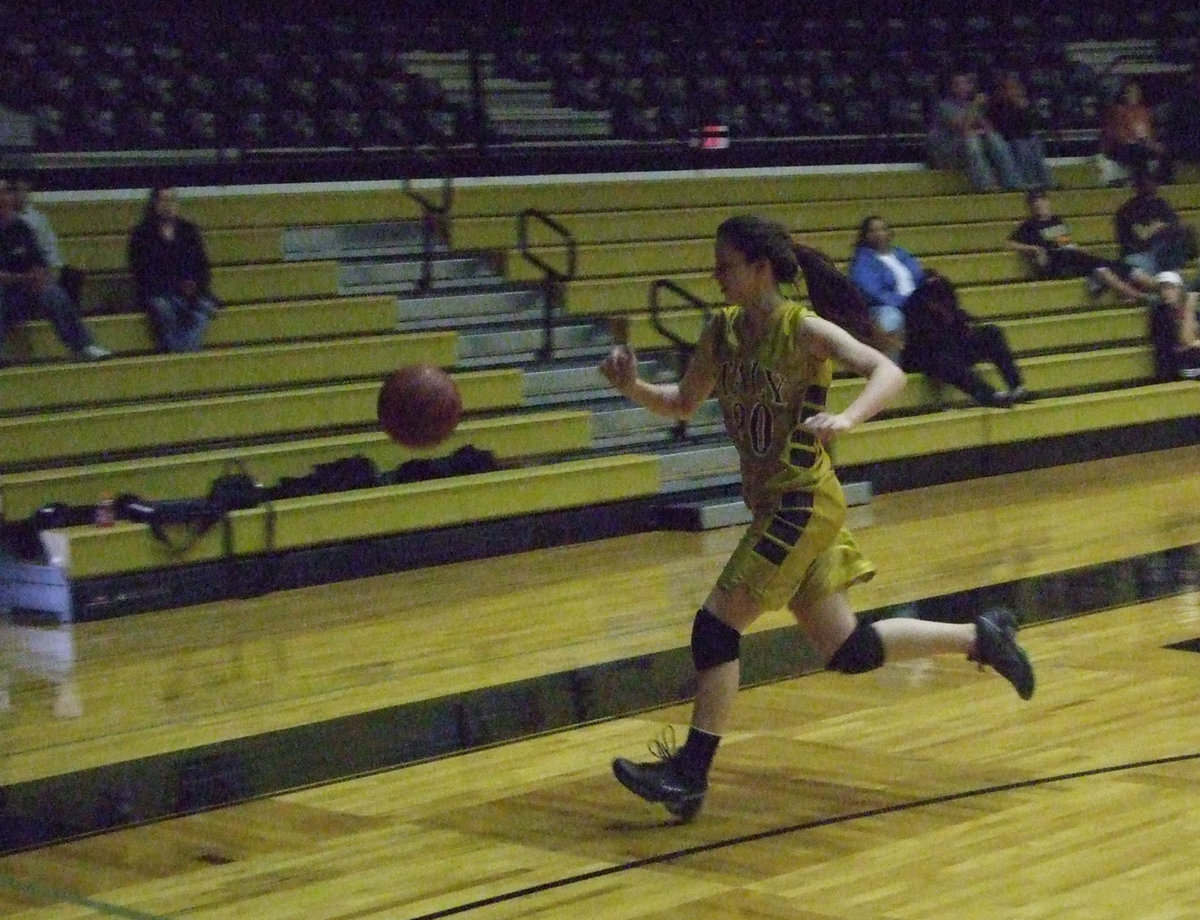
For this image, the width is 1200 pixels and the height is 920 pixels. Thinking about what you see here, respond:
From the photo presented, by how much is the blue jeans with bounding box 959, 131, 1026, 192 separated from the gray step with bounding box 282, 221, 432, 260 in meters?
4.92

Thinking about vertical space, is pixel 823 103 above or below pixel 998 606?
above

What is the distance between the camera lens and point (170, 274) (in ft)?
34.3

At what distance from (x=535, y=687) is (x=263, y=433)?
3952mm

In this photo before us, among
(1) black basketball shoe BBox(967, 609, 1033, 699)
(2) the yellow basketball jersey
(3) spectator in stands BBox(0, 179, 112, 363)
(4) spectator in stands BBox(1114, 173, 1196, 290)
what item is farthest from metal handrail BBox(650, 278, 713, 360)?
(2) the yellow basketball jersey

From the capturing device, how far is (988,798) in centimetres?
480

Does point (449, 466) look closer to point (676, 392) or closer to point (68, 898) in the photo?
point (676, 392)

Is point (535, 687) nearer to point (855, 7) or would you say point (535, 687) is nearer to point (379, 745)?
point (379, 745)

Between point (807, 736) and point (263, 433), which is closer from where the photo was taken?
point (807, 736)

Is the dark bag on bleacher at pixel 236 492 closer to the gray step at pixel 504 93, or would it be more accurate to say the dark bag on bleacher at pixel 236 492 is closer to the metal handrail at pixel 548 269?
the metal handrail at pixel 548 269

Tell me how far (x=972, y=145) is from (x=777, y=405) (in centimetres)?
1118

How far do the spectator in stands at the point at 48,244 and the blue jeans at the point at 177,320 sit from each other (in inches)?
16.4

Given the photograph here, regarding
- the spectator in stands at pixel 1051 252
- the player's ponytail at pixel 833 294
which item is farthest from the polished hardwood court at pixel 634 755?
the spectator in stands at pixel 1051 252

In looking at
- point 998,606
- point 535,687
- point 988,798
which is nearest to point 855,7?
point 998,606

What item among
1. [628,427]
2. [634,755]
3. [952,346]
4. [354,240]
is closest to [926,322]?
[952,346]
